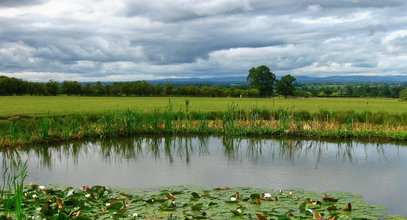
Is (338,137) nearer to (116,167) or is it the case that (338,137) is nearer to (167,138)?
(167,138)

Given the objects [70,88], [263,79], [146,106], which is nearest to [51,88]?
[70,88]

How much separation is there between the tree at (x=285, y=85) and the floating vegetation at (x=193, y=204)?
127 ft

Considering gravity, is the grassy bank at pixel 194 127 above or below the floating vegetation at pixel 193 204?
above

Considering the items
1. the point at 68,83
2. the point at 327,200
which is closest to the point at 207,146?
the point at 327,200

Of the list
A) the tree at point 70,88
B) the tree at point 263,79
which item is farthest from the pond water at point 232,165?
the tree at point 263,79

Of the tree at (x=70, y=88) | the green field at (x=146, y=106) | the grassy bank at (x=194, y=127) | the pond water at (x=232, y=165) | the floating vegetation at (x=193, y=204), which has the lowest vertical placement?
the pond water at (x=232, y=165)

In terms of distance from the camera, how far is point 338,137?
11859mm

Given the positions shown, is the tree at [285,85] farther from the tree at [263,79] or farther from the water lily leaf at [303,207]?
the water lily leaf at [303,207]

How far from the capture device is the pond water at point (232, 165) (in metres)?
6.76

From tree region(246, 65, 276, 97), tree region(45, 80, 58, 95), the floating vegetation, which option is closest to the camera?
the floating vegetation

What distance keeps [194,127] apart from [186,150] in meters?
3.01

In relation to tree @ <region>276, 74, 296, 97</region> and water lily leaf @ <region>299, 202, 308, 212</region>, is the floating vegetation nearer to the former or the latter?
water lily leaf @ <region>299, 202, 308, 212</region>

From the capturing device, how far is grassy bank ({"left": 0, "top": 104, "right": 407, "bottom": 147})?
36.9 feet

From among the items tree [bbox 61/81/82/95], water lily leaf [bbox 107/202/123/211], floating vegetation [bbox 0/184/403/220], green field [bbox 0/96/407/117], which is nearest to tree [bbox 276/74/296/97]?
green field [bbox 0/96/407/117]
